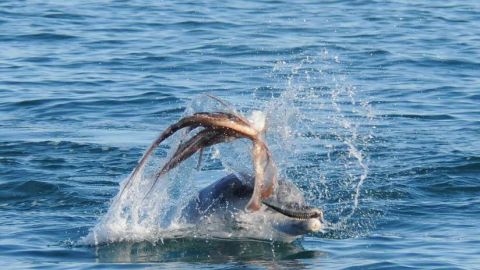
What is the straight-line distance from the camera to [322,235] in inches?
428

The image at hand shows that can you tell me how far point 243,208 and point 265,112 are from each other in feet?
2.86

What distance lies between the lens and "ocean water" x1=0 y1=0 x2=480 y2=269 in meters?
10.3

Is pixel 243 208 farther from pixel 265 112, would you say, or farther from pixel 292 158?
pixel 292 158

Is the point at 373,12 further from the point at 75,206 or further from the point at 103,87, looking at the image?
the point at 75,206

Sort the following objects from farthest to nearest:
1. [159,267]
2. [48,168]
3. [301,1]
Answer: [301,1] → [48,168] → [159,267]

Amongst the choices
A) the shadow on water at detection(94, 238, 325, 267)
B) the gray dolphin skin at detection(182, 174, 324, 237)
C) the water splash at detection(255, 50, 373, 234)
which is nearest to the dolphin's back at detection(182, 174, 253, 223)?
the gray dolphin skin at detection(182, 174, 324, 237)

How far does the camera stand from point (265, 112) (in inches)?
382

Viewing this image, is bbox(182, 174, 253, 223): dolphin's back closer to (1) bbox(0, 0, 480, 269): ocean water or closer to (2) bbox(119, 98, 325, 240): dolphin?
(2) bbox(119, 98, 325, 240): dolphin

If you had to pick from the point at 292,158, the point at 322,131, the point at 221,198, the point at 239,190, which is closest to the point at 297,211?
the point at 239,190

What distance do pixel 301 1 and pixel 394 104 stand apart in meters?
11.0

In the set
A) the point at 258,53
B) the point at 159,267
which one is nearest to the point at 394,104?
the point at 258,53

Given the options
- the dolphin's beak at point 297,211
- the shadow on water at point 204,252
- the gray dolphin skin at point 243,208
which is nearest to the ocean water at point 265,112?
the shadow on water at point 204,252

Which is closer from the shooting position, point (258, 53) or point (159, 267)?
point (159, 267)

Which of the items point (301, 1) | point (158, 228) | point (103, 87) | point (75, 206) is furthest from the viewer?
point (301, 1)
